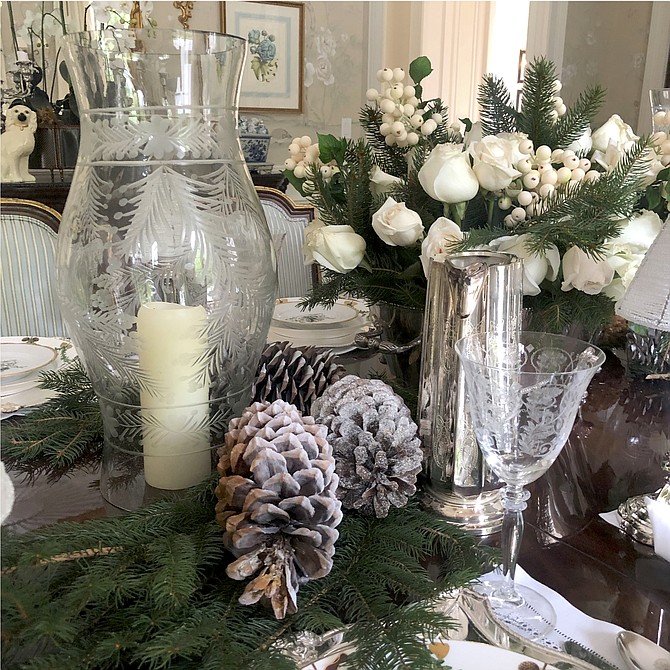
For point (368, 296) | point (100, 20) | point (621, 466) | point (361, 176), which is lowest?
point (621, 466)

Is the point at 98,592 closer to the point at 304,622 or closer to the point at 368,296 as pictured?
the point at 304,622

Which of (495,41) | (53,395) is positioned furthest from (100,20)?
(53,395)

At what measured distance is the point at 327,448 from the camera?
429mm

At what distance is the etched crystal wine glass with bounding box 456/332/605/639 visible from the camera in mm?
433

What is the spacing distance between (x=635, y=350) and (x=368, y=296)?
37 cm

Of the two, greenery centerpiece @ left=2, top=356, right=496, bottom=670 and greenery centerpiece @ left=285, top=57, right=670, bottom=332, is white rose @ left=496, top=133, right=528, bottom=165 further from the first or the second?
greenery centerpiece @ left=2, top=356, right=496, bottom=670

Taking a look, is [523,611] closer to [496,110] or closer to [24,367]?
[496,110]

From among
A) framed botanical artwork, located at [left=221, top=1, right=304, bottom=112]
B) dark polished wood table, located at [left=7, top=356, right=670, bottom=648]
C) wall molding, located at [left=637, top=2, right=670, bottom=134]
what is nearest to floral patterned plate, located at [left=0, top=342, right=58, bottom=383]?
dark polished wood table, located at [left=7, top=356, right=670, bottom=648]

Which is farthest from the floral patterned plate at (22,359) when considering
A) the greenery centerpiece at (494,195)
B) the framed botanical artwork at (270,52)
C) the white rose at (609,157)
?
the framed botanical artwork at (270,52)

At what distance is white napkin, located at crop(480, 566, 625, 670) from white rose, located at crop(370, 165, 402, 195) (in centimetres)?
48

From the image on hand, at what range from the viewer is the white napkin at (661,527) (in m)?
0.46

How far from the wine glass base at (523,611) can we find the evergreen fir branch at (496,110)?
0.51m

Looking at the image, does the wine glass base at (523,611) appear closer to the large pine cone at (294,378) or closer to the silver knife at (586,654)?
the silver knife at (586,654)

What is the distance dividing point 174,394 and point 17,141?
1.63 meters
